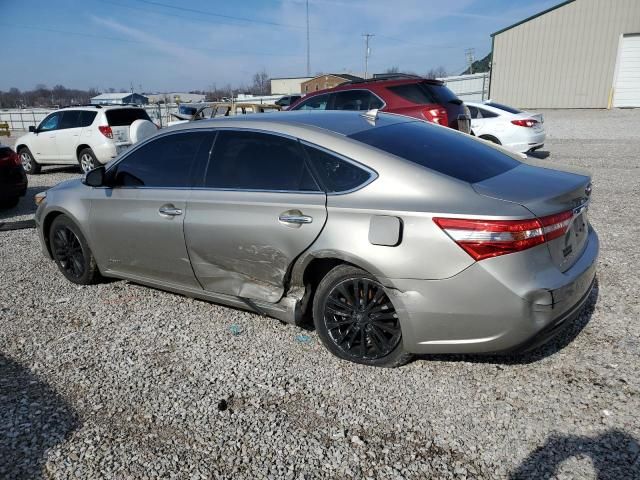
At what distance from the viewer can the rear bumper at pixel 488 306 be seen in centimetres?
257

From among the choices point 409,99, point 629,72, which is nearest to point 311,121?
point 409,99

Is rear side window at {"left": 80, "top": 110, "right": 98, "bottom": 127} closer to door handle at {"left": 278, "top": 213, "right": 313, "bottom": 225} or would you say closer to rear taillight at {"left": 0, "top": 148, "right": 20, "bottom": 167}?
rear taillight at {"left": 0, "top": 148, "right": 20, "bottom": 167}

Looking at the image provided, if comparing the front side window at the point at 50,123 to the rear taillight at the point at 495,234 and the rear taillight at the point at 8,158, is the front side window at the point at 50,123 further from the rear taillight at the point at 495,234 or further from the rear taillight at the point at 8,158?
the rear taillight at the point at 495,234

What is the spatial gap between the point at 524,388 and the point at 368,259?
46.9 inches

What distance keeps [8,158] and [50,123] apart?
510 cm

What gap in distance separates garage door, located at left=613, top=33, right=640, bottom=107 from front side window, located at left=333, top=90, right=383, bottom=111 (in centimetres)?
2634

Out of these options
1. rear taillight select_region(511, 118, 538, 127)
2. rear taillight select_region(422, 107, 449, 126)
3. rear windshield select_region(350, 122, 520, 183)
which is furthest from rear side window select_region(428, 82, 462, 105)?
rear windshield select_region(350, 122, 520, 183)

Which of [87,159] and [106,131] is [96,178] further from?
[87,159]

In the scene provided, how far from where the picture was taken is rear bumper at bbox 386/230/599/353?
2.57m

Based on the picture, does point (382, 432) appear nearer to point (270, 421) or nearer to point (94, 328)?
point (270, 421)

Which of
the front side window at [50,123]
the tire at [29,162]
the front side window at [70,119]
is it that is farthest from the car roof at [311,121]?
the tire at [29,162]

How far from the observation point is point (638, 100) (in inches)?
1117

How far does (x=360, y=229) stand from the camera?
2910 mm

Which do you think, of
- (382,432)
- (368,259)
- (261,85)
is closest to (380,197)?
(368,259)
